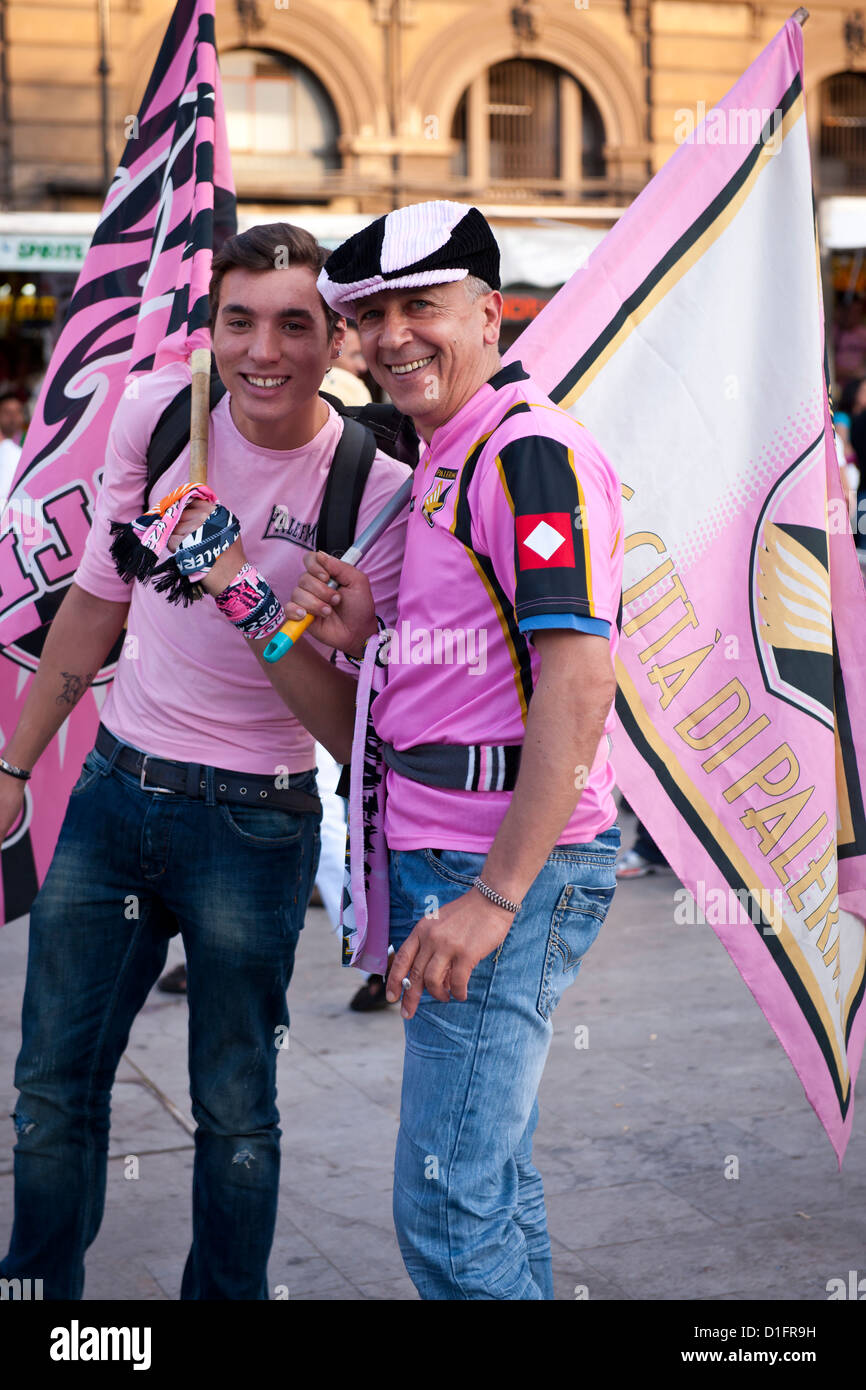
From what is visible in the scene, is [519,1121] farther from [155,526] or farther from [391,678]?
[155,526]

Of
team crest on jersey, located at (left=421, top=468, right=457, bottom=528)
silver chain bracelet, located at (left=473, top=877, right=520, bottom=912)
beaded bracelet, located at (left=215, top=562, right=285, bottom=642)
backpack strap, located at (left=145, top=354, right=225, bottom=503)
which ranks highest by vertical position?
backpack strap, located at (left=145, top=354, right=225, bottom=503)

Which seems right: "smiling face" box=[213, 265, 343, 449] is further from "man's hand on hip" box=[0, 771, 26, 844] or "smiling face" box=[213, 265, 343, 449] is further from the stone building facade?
the stone building facade

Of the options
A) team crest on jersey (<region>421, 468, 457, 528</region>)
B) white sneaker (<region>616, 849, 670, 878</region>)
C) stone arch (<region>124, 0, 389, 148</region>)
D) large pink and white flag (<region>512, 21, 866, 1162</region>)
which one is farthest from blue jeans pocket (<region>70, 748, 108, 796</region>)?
stone arch (<region>124, 0, 389, 148</region>)

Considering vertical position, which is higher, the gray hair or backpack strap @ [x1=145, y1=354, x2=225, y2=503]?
the gray hair

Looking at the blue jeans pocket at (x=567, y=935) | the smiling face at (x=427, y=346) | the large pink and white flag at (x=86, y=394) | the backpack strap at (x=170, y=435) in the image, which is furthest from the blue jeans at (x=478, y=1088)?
the large pink and white flag at (x=86, y=394)

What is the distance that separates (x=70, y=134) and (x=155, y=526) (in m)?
17.8

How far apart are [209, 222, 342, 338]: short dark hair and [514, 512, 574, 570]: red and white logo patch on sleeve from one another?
745 millimetres

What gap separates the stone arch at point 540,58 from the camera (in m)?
20.0

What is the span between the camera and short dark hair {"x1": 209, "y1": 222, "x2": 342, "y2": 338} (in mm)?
2568

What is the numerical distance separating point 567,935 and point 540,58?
20.5m

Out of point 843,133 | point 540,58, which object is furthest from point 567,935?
point 843,133

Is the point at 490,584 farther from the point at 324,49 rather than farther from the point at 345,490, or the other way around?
the point at 324,49

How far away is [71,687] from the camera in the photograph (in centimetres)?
287

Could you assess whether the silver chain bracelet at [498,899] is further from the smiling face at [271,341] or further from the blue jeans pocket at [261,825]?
the smiling face at [271,341]
